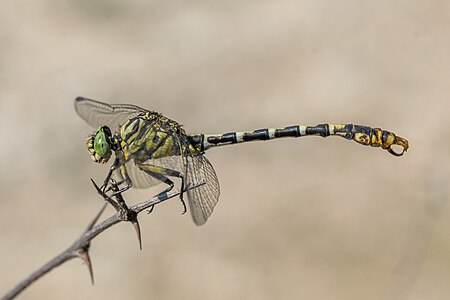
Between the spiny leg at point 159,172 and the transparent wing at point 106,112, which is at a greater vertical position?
the transparent wing at point 106,112

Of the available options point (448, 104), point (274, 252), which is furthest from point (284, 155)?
point (448, 104)

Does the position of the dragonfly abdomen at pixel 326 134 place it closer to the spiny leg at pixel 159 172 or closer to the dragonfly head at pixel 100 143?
the spiny leg at pixel 159 172

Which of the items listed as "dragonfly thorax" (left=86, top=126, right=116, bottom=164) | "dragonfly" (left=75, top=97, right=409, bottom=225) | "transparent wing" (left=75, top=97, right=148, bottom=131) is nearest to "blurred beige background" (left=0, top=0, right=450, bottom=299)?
"dragonfly" (left=75, top=97, right=409, bottom=225)

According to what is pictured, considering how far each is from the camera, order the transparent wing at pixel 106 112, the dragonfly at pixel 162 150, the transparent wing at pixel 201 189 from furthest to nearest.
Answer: the transparent wing at pixel 106 112 → the dragonfly at pixel 162 150 → the transparent wing at pixel 201 189

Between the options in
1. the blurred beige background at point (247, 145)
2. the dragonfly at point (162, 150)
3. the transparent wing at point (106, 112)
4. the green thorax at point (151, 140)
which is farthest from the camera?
the blurred beige background at point (247, 145)

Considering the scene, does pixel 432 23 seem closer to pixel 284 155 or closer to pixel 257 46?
pixel 257 46

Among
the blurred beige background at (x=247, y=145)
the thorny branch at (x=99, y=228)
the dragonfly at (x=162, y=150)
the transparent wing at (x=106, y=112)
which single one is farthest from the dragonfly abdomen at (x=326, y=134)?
the thorny branch at (x=99, y=228)

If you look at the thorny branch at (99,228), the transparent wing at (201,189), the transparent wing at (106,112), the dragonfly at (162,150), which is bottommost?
the thorny branch at (99,228)

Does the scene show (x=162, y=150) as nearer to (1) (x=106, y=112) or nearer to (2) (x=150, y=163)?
(2) (x=150, y=163)
